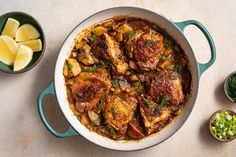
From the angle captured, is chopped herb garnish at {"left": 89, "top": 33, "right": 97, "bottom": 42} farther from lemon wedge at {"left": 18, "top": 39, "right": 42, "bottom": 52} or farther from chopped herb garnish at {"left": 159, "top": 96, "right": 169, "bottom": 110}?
chopped herb garnish at {"left": 159, "top": 96, "right": 169, "bottom": 110}

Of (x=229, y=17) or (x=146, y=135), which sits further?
(x=229, y=17)

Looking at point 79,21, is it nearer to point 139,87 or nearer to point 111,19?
point 111,19

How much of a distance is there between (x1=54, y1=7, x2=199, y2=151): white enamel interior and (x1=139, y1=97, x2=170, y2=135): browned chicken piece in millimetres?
71

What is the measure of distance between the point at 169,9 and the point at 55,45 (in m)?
0.90

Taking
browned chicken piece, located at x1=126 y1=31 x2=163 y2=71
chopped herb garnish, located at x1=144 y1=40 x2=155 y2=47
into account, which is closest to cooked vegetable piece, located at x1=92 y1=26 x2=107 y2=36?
browned chicken piece, located at x1=126 y1=31 x2=163 y2=71

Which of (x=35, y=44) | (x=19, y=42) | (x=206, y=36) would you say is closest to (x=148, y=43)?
(x=206, y=36)

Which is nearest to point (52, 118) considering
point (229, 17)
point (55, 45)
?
point (55, 45)

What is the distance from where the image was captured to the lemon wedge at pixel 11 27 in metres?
3.62

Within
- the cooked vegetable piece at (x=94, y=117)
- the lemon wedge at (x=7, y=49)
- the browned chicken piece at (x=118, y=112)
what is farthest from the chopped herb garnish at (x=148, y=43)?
the lemon wedge at (x=7, y=49)

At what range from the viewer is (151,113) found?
3.53 m

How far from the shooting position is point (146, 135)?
11.8 ft

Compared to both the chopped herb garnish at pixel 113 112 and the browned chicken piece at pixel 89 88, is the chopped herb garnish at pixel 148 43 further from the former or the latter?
the chopped herb garnish at pixel 113 112

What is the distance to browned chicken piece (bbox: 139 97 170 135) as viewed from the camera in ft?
11.6

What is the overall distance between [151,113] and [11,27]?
1201 millimetres
